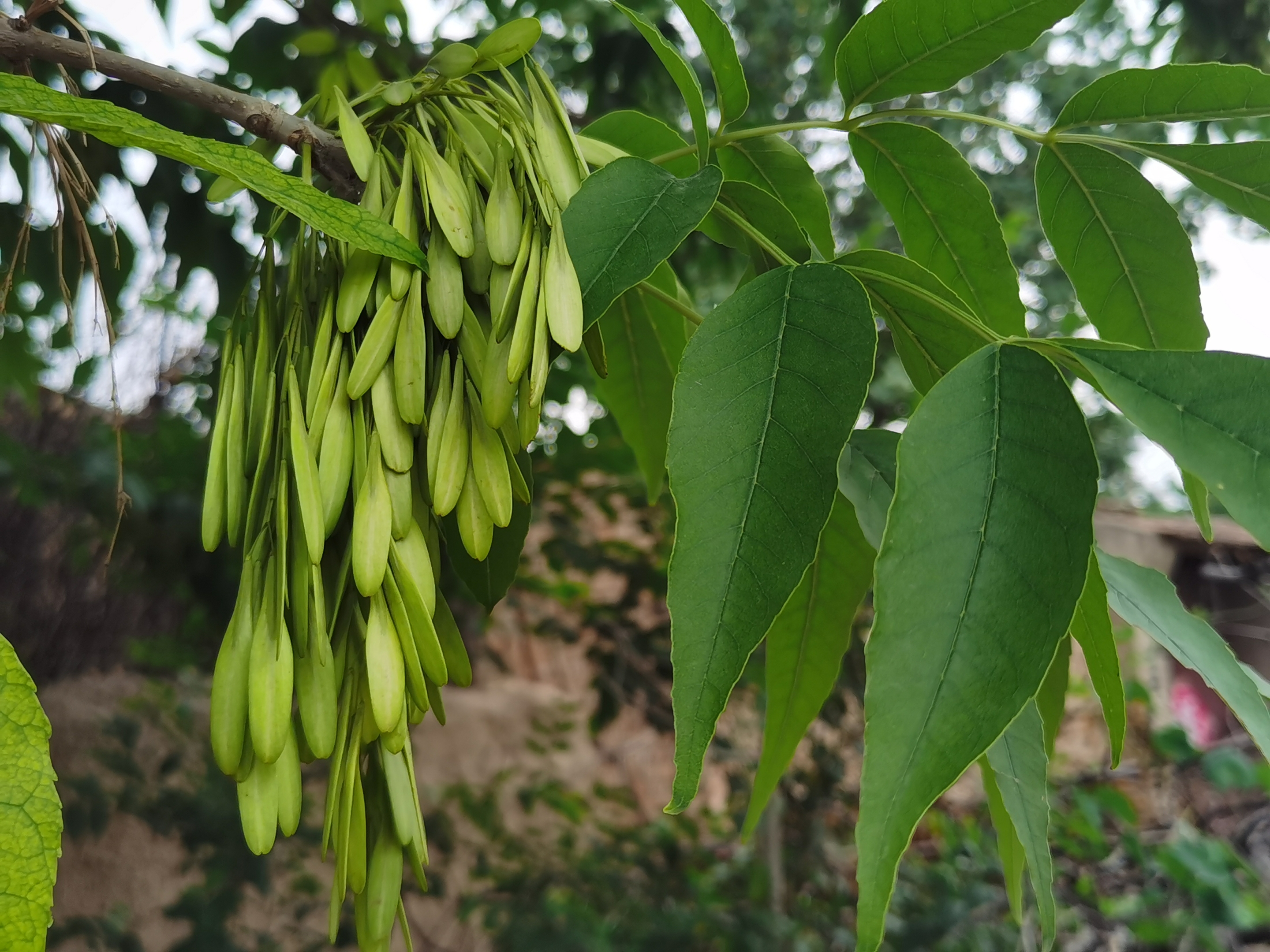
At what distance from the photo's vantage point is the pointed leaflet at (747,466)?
0.25 meters

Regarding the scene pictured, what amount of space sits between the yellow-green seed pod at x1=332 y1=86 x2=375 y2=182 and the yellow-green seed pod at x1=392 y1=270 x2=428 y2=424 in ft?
0.17

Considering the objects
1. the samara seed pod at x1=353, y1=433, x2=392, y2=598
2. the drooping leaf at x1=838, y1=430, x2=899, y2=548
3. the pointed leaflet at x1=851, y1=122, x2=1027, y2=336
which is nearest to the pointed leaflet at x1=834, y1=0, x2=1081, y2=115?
the pointed leaflet at x1=851, y1=122, x2=1027, y2=336

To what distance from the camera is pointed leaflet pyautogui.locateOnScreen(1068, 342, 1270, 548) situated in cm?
24

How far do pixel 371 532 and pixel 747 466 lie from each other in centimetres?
11

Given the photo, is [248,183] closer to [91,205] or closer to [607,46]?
[91,205]

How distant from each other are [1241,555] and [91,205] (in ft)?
11.2

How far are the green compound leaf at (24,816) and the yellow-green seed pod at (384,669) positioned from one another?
80 mm

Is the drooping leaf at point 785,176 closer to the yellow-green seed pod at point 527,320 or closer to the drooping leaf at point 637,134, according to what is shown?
the drooping leaf at point 637,134

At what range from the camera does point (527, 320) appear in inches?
10.9

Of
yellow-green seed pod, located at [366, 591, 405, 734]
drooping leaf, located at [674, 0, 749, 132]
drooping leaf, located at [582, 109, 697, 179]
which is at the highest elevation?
drooping leaf, located at [582, 109, 697, 179]

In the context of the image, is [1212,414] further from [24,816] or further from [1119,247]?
[24,816]

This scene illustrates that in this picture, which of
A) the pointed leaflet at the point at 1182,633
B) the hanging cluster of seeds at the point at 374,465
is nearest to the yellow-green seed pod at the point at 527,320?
the hanging cluster of seeds at the point at 374,465

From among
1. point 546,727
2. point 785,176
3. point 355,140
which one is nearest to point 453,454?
point 355,140

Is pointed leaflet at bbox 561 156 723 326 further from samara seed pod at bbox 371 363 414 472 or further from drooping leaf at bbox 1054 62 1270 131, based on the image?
drooping leaf at bbox 1054 62 1270 131
